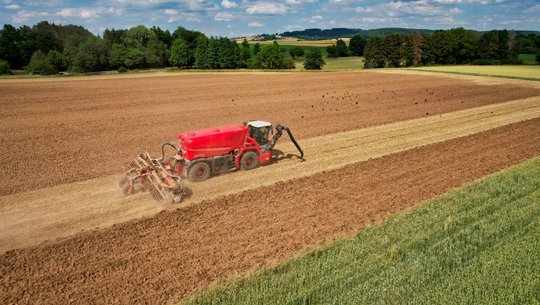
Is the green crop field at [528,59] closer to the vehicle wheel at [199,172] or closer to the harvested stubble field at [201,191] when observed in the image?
the harvested stubble field at [201,191]

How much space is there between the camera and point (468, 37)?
276ft

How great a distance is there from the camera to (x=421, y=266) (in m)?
7.44

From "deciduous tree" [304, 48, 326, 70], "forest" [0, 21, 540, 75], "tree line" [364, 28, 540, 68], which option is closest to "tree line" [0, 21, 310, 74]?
"forest" [0, 21, 540, 75]

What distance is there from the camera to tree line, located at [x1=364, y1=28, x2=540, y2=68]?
262 feet

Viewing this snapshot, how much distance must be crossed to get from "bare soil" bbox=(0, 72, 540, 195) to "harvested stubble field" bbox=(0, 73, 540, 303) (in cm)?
12

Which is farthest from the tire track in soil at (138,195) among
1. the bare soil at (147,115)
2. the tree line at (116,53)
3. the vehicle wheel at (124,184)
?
the tree line at (116,53)

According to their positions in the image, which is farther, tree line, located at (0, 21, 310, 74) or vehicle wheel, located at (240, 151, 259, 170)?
tree line, located at (0, 21, 310, 74)

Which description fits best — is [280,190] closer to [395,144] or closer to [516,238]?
[516,238]

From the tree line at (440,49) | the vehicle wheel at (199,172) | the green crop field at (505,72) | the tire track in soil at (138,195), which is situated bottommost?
the tire track in soil at (138,195)

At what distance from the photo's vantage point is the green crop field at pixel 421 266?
6660mm

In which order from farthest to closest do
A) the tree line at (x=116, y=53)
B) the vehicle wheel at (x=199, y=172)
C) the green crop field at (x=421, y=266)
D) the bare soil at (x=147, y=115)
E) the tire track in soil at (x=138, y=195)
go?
1. the tree line at (x=116, y=53)
2. the bare soil at (x=147, y=115)
3. the vehicle wheel at (x=199, y=172)
4. the tire track in soil at (x=138, y=195)
5. the green crop field at (x=421, y=266)

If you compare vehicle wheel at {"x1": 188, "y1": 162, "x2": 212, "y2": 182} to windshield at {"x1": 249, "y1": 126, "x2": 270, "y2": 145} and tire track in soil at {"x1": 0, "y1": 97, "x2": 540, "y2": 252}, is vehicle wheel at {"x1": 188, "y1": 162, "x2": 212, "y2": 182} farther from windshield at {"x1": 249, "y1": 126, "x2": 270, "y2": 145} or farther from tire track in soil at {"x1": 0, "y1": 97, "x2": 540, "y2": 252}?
windshield at {"x1": 249, "y1": 126, "x2": 270, "y2": 145}

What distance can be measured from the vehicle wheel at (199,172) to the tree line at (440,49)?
248ft

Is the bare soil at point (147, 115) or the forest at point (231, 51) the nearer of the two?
the bare soil at point (147, 115)
